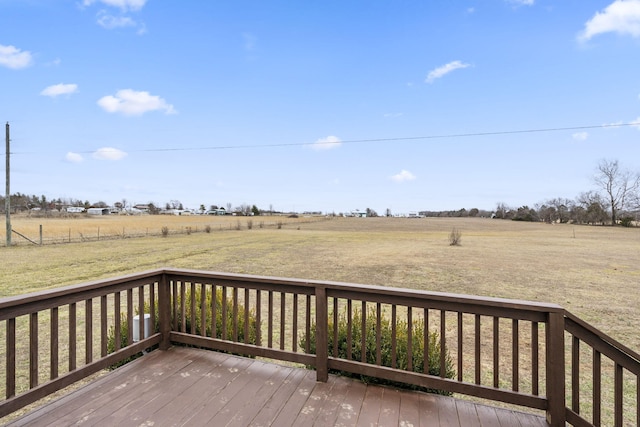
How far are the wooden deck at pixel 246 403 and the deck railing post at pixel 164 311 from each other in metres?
0.36

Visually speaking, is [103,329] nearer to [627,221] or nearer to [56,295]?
[56,295]

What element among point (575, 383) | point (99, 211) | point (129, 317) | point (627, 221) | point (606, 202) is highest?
point (606, 202)

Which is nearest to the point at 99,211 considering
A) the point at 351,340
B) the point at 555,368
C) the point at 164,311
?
the point at 164,311

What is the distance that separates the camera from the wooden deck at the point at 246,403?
1.85m

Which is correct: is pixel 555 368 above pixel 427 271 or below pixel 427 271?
above

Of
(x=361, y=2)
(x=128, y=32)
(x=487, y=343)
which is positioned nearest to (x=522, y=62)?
(x=361, y=2)

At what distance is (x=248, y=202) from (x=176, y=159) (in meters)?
55.4

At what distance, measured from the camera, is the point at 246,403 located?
2037 millimetres

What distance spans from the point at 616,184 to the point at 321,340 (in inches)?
2265

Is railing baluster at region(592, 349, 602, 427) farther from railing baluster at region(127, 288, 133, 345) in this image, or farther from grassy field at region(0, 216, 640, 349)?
grassy field at region(0, 216, 640, 349)

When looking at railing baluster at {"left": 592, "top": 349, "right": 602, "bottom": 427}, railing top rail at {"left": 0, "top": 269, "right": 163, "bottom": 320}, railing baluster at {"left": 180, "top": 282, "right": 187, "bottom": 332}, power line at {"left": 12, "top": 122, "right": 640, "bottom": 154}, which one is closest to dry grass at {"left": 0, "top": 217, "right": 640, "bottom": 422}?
railing baluster at {"left": 592, "top": 349, "right": 602, "bottom": 427}

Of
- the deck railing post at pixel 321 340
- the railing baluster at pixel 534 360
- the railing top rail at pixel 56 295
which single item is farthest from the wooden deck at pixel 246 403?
the railing top rail at pixel 56 295

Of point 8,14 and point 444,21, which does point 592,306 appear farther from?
point 8,14

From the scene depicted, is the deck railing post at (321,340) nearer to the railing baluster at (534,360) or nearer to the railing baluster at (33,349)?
the railing baluster at (534,360)
